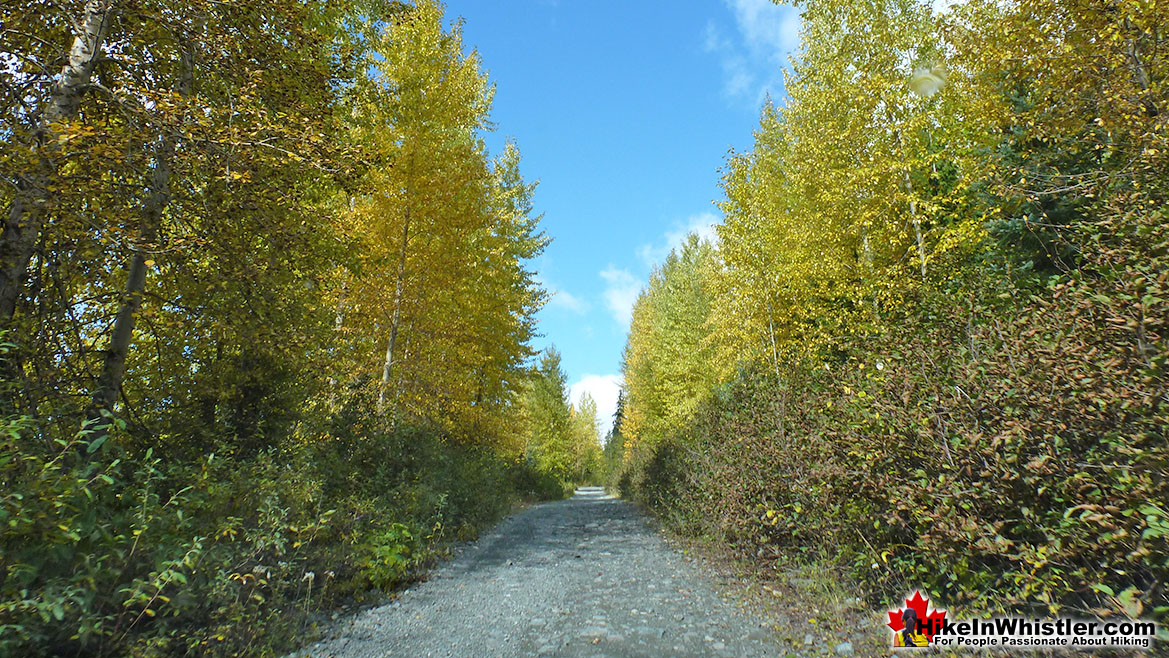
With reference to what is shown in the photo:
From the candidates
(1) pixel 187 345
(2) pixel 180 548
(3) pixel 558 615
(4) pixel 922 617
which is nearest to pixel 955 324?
(4) pixel 922 617

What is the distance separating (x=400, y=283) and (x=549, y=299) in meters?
8.60

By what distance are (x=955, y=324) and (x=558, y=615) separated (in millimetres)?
4760

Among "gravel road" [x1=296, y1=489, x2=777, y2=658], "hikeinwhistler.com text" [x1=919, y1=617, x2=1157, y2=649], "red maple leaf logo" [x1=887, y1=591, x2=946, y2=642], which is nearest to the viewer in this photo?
"hikeinwhistler.com text" [x1=919, y1=617, x2=1157, y2=649]

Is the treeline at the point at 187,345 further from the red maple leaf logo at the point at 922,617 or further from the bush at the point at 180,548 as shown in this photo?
the red maple leaf logo at the point at 922,617

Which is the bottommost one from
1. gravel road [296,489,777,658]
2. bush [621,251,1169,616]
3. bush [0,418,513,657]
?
gravel road [296,489,777,658]

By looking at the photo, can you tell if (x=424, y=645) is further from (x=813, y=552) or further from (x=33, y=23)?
(x=33, y=23)

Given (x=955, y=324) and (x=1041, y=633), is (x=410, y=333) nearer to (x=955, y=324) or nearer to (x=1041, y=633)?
(x=955, y=324)

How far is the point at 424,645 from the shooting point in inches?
184

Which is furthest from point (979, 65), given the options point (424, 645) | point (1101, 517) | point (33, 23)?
point (33, 23)

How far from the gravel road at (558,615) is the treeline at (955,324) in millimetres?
1244

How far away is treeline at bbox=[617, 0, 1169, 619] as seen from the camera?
9.98 ft

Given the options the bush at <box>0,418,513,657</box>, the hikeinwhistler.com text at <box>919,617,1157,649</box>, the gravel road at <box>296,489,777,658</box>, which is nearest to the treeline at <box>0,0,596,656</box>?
the bush at <box>0,418,513,657</box>

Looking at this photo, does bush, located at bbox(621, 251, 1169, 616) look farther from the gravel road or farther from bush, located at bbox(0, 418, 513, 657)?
bush, located at bbox(0, 418, 513, 657)

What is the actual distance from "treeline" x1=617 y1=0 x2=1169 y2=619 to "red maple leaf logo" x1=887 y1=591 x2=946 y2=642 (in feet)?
0.50
